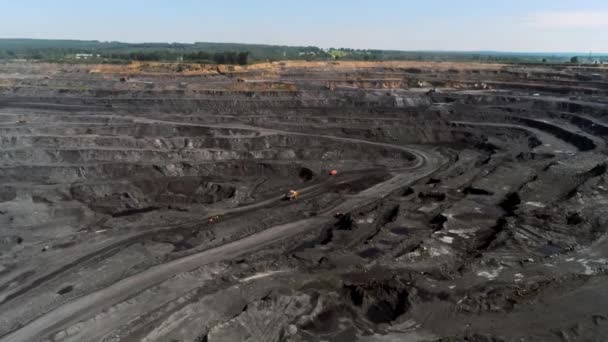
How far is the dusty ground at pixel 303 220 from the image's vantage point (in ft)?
53.6

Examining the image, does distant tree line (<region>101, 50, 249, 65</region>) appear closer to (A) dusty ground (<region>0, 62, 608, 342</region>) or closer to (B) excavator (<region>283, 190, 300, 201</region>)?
(A) dusty ground (<region>0, 62, 608, 342</region>)

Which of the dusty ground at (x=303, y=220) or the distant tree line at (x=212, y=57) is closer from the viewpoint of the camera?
the dusty ground at (x=303, y=220)

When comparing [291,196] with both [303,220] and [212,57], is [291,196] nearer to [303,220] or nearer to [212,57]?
[303,220]

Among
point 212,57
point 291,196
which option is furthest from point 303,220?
point 212,57

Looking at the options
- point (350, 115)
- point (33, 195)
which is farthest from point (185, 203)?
point (350, 115)

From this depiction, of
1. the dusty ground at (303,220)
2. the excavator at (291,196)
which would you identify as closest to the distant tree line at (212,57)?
the dusty ground at (303,220)

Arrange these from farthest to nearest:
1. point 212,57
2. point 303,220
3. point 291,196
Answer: point 212,57 → point 291,196 → point 303,220

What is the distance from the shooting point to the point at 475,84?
236 ft

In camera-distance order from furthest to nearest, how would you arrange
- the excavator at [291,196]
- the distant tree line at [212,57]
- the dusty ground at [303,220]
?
the distant tree line at [212,57]
the excavator at [291,196]
the dusty ground at [303,220]

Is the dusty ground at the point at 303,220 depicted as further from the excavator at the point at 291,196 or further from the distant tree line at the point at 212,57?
the distant tree line at the point at 212,57

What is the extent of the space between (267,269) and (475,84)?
61950mm

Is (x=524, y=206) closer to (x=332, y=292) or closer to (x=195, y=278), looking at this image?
(x=332, y=292)

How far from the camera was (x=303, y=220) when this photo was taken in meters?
26.2

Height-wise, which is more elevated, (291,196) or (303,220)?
(291,196)
